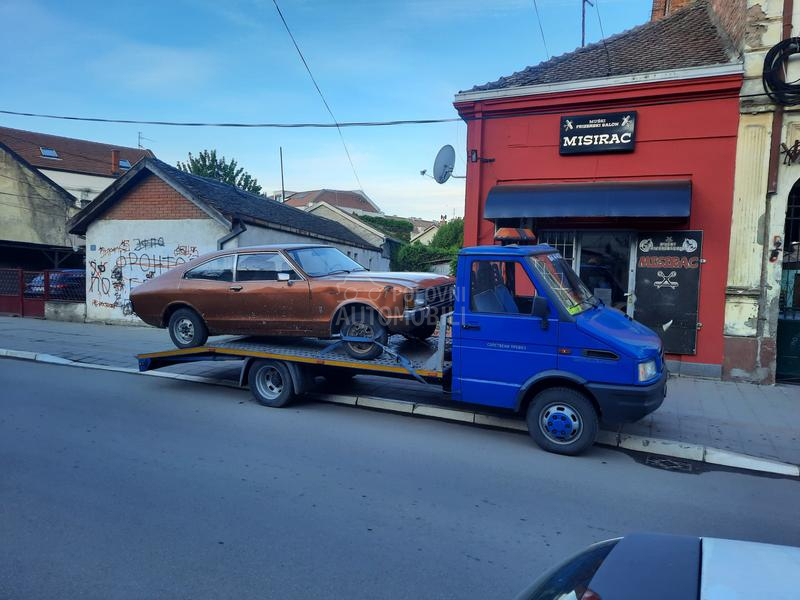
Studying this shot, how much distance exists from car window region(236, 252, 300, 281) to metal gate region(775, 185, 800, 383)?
8490mm

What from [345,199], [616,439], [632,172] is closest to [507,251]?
[616,439]

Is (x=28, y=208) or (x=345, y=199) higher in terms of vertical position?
(x=345, y=199)

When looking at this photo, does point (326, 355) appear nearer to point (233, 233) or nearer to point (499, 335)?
point (499, 335)

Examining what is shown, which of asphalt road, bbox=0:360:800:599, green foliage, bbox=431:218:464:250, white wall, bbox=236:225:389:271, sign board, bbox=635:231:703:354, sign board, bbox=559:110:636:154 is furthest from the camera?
green foliage, bbox=431:218:464:250

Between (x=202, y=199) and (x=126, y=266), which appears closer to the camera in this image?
(x=202, y=199)

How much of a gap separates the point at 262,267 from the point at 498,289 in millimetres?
3469

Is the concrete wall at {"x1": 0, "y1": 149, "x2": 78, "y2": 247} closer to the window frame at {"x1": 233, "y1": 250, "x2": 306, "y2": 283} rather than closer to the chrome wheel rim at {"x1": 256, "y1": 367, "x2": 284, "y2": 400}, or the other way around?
the window frame at {"x1": 233, "y1": 250, "x2": 306, "y2": 283}

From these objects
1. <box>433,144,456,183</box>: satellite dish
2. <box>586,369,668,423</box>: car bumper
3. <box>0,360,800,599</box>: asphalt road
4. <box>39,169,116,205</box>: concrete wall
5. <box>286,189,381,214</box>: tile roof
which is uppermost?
<box>286,189,381,214</box>: tile roof

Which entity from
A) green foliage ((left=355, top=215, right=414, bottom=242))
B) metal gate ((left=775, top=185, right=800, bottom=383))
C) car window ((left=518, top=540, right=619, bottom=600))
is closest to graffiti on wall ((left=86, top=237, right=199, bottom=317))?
metal gate ((left=775, top=185, right=800, bottom=383))

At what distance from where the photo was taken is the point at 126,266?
51.2 ft

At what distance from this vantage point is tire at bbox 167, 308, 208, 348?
8.02 m

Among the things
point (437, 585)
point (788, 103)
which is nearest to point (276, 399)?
point (437, 585)

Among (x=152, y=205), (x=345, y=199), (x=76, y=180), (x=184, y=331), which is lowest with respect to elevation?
(x=184, y=331)

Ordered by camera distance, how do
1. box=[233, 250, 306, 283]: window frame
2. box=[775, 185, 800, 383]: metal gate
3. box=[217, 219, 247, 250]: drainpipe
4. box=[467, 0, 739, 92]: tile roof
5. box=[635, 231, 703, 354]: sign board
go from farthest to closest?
box=[217, 219, 247, 250]: drainpipe < box=[467, 0, 739, 92]: tile roof < box=[635, 231, 703, 354]: sign board < box=[775, 185, 800, 383]: metal gate < box=[233, 250, 306, 283]: window frame
